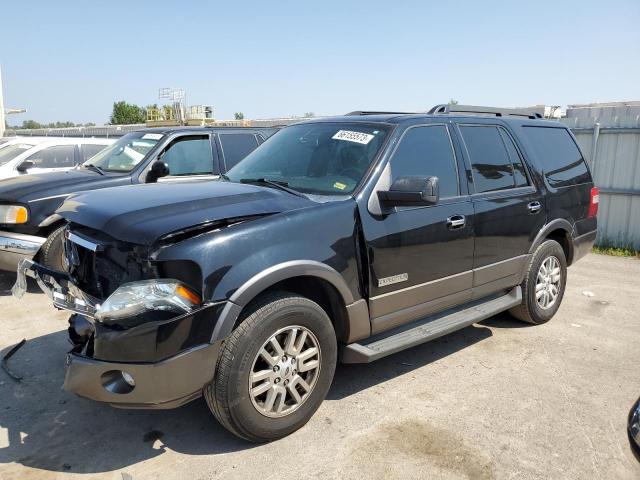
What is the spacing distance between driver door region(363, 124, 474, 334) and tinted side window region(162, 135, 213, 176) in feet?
12.7

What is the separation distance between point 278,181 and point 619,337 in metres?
3.60

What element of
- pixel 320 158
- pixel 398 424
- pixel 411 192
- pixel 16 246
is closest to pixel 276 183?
pixel 320 158

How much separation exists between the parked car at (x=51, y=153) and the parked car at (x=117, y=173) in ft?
8.14

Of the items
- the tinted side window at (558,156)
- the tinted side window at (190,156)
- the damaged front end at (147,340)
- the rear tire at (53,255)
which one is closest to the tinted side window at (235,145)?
the tinted side window at (190,156)

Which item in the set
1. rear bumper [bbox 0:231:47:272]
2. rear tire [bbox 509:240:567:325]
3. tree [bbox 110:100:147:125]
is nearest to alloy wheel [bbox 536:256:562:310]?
rear tire [bbox 509:240:567:325]

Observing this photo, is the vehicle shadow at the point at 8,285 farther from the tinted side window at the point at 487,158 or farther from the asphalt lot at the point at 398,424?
the tinted side window at the point at 487,158

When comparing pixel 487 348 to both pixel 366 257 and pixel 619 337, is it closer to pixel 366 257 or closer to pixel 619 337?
pixel 619 337

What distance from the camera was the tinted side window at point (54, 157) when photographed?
29.9 feet

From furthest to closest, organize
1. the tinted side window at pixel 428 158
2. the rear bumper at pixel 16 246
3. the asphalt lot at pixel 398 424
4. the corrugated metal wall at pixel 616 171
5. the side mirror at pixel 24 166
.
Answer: the corrugated metal wall at pixel 616 171 → the side mirror at pixel 24 166 → the rear bumper at pixel 16 246 → the tinted side window at pixel 428 158 → the asphalt lot at pixel 398 424

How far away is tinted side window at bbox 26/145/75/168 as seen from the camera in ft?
29.9

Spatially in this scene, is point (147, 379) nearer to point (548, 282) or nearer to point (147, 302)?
point (147, 302)

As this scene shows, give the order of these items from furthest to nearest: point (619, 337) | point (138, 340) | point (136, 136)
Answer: point (136, 136) < point (619, 337) < point (138, 340)

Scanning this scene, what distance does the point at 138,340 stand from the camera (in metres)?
2.62

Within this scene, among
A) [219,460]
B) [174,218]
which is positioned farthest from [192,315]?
[219,460]
